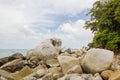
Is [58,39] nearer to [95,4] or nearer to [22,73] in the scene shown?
[95,4]

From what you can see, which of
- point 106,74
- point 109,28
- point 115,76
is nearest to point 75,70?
point 106,74

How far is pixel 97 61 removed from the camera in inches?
576

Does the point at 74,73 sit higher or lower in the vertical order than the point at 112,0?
lower

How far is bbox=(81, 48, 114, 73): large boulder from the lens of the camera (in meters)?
14.5

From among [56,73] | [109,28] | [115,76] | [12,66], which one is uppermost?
[109,28]

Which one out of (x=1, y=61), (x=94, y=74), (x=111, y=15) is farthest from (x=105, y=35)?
(x=94, y=74)

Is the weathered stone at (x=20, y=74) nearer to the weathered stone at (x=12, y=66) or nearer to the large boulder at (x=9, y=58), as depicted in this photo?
the weathered stone at (x=12, y=66)

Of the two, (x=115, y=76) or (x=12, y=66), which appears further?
(x=12, y=66)

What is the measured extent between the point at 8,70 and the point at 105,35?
8.91m

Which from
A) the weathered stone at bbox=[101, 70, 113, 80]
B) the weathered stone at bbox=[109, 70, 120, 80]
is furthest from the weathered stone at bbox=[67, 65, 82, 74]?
the weathered stone at bbox=[109, 70, 120, 80]

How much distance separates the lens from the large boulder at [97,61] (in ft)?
47.6

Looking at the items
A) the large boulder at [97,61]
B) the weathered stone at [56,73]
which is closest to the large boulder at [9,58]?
the weathered stone at [56,73]

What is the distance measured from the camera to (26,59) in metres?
24.7

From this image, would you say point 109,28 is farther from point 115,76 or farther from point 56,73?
point 115,76
